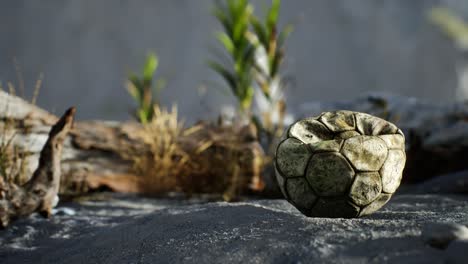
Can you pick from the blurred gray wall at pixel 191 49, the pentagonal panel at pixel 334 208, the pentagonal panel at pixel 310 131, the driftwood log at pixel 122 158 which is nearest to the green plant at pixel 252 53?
the driftwood log at pixel 122 158

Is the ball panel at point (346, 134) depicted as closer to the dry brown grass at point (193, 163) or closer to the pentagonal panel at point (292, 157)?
the pentagonal panel at point (292, 157)

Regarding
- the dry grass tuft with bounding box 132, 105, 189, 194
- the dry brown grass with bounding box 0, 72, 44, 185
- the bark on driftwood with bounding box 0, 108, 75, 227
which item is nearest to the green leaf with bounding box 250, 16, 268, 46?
the dry grass tuft with bounding box 132, 105, 189, 194

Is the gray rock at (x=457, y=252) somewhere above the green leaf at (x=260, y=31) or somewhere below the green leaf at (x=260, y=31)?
below

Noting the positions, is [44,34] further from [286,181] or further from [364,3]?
[286,181]

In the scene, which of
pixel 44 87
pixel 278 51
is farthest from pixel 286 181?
pixel 44 87

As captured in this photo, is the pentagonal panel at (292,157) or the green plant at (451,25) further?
the green plant at (451,25)

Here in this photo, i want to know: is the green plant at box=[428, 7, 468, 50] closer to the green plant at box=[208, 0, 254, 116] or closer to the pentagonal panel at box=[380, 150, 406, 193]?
the green plant at box=[208, 0, 254, 116]

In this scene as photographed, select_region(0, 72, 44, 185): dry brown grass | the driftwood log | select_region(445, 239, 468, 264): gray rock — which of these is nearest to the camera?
select_region(445, 239, 468, 264): gray rock
